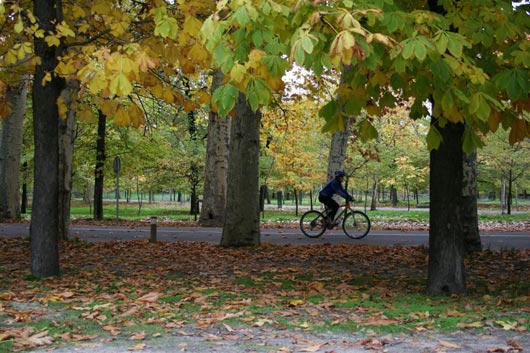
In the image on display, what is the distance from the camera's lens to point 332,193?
1345 centimetres

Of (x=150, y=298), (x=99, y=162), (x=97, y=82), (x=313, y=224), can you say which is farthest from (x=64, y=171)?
(x=99, y=162)

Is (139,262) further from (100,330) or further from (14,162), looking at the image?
(14,162)

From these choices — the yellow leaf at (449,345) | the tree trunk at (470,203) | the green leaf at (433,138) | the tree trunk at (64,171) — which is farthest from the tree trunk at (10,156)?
the yellow leaf at (449,345)

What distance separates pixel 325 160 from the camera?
37.8m

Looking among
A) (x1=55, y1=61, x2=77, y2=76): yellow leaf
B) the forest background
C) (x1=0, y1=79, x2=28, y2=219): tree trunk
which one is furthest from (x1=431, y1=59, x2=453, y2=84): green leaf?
(x1=0, y1=79, x2=28, y2=219): tree trunk

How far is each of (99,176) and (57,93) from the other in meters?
17.0

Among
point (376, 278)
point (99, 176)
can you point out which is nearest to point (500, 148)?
point (99, 176)

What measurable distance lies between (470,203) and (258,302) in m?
5.51

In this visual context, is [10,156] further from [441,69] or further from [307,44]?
[307,44]

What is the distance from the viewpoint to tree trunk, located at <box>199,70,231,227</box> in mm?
17203

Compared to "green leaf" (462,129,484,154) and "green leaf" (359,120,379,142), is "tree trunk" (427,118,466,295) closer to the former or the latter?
"green leaf" (462,129,484,154)

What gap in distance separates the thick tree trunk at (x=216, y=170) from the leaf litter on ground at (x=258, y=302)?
755 cm

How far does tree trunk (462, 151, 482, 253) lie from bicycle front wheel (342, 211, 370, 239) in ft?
13.3

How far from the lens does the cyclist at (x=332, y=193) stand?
13.2 metres
